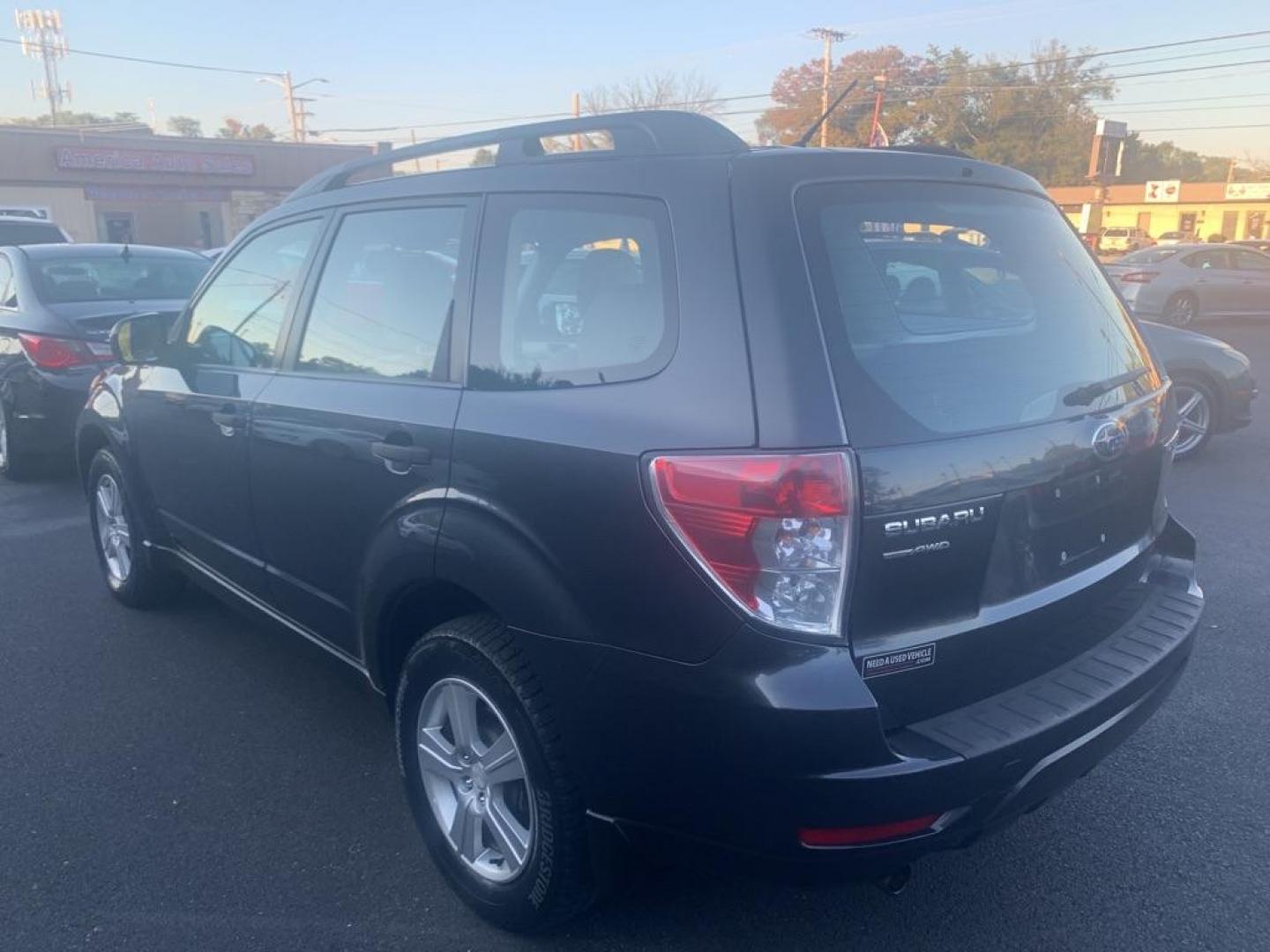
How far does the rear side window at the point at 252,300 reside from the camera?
11.8ft

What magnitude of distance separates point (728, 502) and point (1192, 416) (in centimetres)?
728

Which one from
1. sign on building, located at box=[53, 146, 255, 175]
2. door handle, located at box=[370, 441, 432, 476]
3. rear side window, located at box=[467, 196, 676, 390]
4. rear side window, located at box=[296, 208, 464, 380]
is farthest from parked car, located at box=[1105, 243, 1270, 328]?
sign on building, located at box=[53, 146, 255, 175]

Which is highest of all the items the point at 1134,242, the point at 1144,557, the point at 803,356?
the point at 803,356

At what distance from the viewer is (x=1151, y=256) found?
19000mm

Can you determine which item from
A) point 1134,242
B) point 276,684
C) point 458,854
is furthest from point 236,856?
point 1134,242

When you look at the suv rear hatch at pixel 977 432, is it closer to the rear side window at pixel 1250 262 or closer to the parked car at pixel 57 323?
the parked car at pixel 57 323

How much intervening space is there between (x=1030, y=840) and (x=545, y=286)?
84.9 inches

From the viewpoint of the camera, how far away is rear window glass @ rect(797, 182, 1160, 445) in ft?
7.23

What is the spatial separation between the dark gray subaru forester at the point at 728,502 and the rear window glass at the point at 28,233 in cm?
1260

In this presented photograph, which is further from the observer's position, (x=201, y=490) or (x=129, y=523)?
(x=129, y=523)

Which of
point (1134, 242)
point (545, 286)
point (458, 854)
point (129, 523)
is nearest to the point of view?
point (545, 286)

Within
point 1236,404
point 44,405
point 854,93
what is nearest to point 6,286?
point 44,405

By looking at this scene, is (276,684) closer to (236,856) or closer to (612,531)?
(236,856)

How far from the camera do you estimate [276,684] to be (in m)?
4.22
